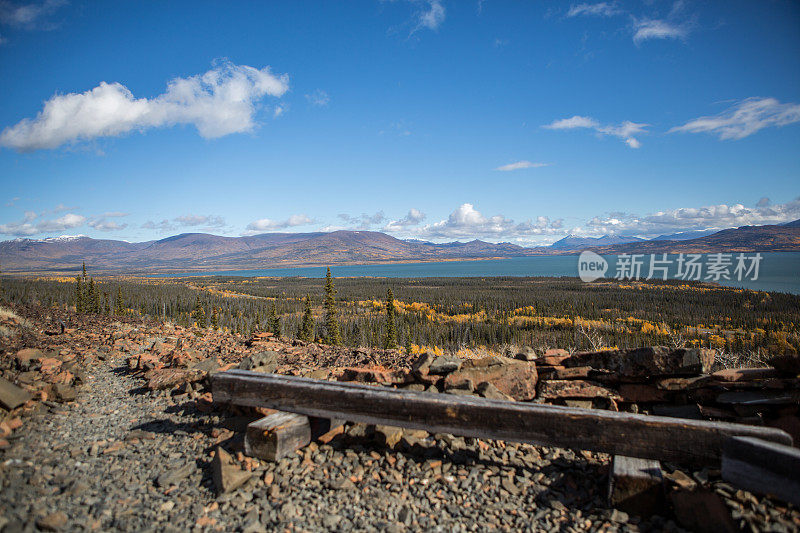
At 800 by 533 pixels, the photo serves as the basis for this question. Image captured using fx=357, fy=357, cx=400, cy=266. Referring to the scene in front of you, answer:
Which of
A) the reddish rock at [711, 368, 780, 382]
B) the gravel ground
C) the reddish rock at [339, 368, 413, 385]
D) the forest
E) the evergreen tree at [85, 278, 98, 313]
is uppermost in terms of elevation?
the reddish rock at [711, 368, 780, 382]

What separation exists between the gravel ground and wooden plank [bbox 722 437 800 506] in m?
0.82

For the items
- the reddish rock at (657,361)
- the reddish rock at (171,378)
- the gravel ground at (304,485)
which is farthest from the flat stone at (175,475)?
the reddish rock at (657,361)

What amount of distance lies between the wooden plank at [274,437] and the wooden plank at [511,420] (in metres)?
0.27

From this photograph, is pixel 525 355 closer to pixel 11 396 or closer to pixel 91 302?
pixel 11 396

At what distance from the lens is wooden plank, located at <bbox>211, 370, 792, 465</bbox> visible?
140 inches

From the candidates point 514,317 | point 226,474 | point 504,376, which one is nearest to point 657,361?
point 504,376

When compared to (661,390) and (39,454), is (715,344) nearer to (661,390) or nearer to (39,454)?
(661,390)

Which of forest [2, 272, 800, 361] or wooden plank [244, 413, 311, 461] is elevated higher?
wooden plank [244, 413, 311, 461]

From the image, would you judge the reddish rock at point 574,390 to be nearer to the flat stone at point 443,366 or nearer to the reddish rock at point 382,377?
the flat stone at point 443,366

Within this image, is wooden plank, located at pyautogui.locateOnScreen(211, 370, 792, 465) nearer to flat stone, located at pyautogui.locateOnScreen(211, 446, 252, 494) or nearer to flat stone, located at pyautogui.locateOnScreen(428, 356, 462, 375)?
flat stone, located at pyautogui.locateOnScreen(211, 446, 252, 494)

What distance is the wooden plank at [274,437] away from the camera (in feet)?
13.6

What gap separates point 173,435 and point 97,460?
855mm

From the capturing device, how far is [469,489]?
378 cm

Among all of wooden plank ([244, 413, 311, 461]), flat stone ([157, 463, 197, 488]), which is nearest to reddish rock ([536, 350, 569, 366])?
wooden plank ([244, 413, 311, 461])
